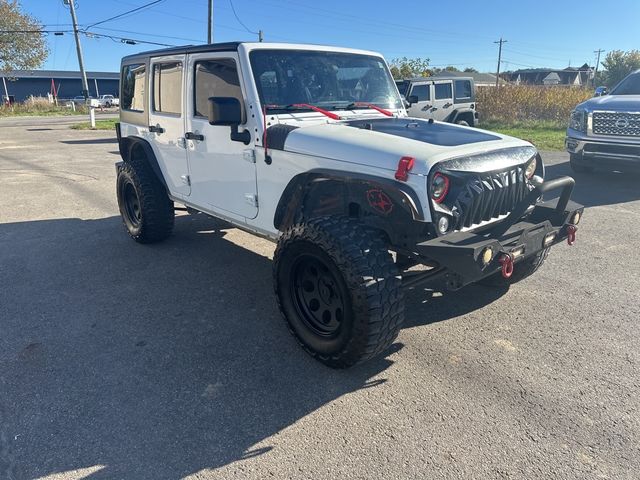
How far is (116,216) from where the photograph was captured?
691cm

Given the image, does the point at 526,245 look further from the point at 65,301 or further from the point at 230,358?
the point at 65,301

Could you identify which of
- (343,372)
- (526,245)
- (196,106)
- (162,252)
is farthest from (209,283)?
(526,245)

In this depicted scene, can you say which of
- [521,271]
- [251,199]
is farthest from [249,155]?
[521,271]

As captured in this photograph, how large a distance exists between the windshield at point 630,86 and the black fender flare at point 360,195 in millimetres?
8431

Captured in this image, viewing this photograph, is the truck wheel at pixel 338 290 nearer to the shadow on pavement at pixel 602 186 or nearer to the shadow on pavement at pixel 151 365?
the shadow on pavement at pixel 151 365

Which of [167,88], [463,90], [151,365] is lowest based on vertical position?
[151,365]

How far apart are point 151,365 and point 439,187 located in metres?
2.19

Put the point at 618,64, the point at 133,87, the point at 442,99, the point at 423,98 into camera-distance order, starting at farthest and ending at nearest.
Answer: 1. the point at 618,64
2. the point at 442,99
3. the point at 423,98
4. the point at 133,87

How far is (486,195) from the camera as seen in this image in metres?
3.06

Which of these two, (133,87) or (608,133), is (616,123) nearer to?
(608,133)

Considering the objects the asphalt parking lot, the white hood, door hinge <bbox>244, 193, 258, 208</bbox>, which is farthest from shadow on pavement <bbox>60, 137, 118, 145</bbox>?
the white hood

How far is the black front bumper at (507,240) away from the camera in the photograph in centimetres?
268

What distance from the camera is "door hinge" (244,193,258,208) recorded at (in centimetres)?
389

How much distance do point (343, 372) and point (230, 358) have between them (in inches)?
30.6
